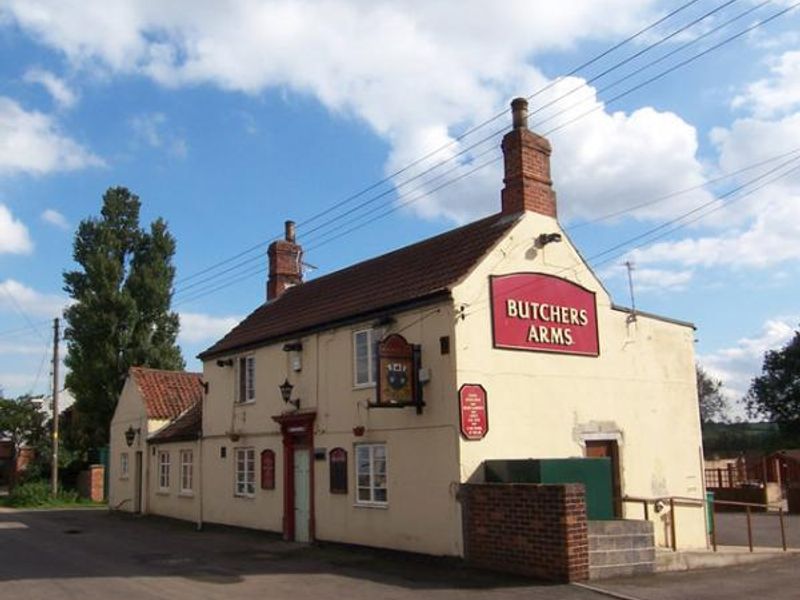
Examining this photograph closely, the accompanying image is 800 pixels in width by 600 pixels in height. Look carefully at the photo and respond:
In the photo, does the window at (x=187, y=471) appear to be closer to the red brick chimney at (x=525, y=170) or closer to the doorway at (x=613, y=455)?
the doorway at (x=613, y=455)

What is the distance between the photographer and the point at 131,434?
1200 inches

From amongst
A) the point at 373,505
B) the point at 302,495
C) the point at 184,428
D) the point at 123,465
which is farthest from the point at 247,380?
the point at 123,465

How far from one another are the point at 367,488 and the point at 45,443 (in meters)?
30.1

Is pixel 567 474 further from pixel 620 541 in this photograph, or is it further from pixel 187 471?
pixel 187 471

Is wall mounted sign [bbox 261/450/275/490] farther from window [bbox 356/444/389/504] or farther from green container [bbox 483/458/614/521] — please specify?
green container [bbox 483/458/614/521]

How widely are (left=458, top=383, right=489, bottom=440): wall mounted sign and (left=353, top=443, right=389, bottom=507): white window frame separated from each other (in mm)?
2377

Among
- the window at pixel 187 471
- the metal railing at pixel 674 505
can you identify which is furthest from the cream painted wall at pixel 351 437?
the metal railing at pixel 674 505

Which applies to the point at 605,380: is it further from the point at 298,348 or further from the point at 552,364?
the point at 298,348

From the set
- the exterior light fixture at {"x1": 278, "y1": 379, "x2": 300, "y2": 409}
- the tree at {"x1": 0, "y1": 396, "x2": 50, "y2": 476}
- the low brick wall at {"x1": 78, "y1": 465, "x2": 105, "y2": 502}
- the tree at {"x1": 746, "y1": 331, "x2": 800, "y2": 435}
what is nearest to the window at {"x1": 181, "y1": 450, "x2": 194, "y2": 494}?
the exterior light fixture at {"x1": 278, "y1": 379, "x2": 300, "y2": 409}

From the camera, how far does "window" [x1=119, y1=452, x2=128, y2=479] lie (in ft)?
102

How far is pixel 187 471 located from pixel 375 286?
36.3 ft

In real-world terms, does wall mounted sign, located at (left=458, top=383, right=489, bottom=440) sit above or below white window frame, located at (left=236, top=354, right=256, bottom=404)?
below

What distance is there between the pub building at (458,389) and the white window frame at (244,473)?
0.05 metres

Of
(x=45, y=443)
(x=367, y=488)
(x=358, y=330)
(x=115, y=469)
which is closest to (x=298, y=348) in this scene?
Result: (x=358, y=330)
